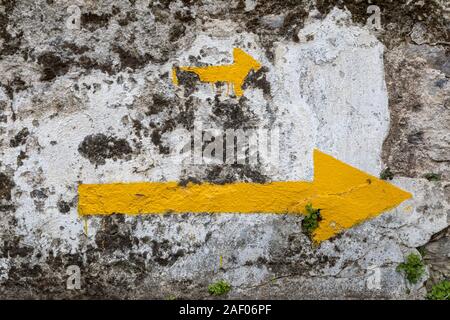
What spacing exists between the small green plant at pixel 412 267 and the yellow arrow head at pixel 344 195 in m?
0.30

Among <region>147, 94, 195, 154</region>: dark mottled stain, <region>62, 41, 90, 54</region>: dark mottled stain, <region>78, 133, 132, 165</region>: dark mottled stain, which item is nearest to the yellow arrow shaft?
<region>78, 133, 132, 165</region>: dark mottled stain

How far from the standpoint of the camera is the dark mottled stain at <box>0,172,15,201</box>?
9.88ft

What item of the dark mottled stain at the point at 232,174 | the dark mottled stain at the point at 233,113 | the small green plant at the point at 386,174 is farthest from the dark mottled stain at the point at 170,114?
the small green plant at the point at 386,174

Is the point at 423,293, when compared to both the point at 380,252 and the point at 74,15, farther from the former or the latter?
the point at 74,15

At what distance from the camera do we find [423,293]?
10.3 ft

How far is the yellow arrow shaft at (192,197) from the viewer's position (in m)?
3.03

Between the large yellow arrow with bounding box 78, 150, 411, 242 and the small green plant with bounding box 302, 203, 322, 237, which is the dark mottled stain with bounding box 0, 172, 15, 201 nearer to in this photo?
the large yellow arrow with bounding box 78, 150, 411, 242

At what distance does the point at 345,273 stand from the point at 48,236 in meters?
1.57

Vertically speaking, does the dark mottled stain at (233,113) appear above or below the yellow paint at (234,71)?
below

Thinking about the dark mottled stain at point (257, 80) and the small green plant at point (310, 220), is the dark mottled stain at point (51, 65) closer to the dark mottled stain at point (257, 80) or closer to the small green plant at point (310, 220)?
the dark mottled stain at point (257, 80)

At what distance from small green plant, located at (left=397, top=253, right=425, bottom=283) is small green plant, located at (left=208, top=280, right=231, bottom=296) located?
0.92m

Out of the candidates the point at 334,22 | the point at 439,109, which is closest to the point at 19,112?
the point at 334,22

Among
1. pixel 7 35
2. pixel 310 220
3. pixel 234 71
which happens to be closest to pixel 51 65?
pixel 7 35

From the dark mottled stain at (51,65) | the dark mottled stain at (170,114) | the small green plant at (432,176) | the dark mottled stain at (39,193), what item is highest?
the dark mottled stain at (51,65)
